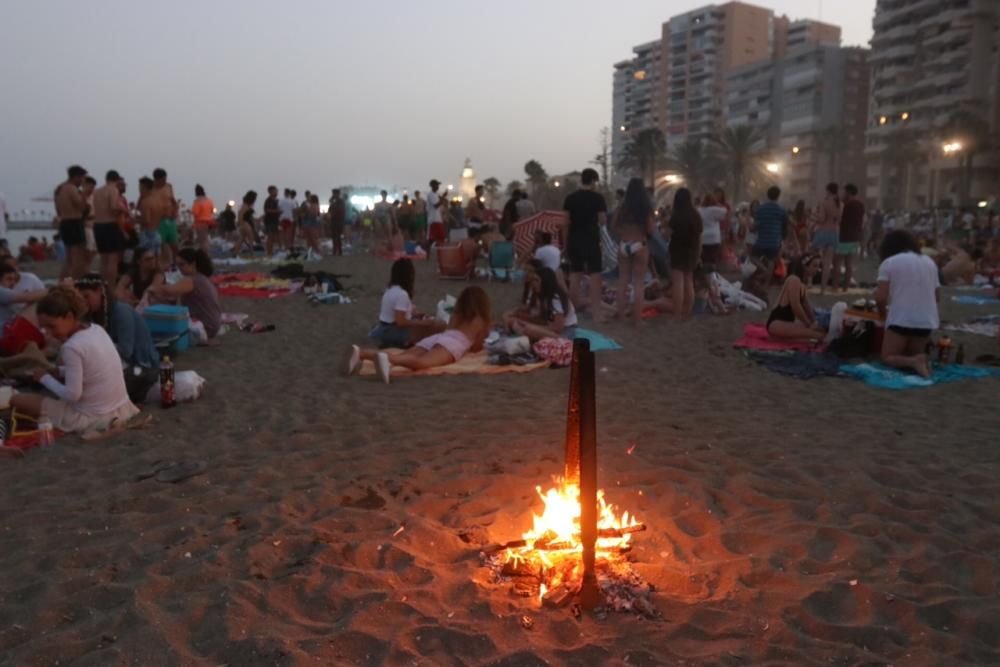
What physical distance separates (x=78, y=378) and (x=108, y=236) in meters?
6.38

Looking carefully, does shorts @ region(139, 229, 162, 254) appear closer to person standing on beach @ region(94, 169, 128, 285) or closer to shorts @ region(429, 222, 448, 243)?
person standing on beach @ region(94, 169, 128, 285)

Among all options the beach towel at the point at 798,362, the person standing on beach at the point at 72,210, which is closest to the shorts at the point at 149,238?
the person standing on beach at the point at 72,210

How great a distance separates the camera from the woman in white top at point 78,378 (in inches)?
177

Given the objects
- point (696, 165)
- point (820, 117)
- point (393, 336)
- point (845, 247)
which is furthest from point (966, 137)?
point (393, 336)

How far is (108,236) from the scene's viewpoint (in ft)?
33.3

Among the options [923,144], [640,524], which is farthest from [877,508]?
[923,144]

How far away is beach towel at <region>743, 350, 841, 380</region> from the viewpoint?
672 cm

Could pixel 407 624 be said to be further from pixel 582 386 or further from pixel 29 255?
pixel 29 255

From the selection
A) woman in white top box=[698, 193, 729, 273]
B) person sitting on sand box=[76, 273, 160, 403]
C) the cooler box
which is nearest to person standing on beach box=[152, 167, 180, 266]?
the cooler box

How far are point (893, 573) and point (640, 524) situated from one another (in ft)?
3.41

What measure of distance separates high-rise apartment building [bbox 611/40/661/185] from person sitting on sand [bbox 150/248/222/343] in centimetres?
10530

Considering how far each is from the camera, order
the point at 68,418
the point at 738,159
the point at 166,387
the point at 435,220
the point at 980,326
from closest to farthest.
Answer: the point at 68,418
the point at 166,387
the point at 980,326
the point at 435,220
the point at 738,159

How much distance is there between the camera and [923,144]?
61.0 meters

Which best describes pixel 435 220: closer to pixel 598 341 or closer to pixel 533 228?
pixel 533 228
